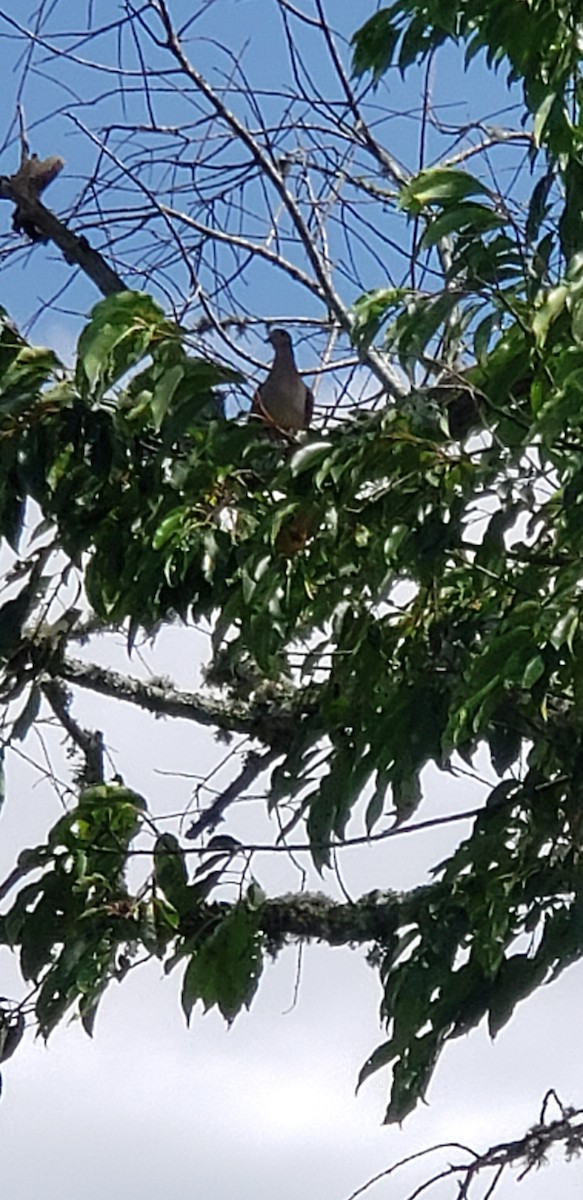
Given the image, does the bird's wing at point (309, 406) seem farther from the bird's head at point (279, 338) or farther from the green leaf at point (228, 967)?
the green leaf at point (228, 967)

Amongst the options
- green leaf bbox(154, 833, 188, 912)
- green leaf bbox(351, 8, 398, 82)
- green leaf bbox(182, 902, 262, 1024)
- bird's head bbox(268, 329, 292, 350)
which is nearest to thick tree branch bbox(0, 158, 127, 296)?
bird's head bbox(268, 329, 292, 350)

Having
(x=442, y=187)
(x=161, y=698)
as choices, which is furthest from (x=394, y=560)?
(x=161, y=698)

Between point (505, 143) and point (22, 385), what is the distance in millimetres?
1067

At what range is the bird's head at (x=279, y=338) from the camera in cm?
291

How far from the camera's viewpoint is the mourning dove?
101 inches

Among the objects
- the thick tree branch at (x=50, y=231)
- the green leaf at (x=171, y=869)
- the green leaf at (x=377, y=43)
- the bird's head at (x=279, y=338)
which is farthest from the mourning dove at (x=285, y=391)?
the green leaf at (x=171, y=869)

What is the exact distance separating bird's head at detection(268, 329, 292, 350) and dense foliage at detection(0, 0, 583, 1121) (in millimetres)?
481

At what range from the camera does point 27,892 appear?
8.05 feet

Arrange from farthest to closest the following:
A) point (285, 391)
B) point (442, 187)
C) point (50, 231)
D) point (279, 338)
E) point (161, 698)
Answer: point (161, 698)
point (279, 338)
point (50, 231)
point (285, 391)
point (442, 187)

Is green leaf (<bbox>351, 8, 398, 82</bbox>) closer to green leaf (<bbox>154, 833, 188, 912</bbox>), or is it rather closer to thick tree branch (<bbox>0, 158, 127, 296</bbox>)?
thick tree branch (<bbox>0, 158, 127, 296</bbox>)

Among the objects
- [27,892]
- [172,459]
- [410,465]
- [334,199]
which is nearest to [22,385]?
[172,459]

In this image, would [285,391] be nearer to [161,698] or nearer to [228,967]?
[228,967]

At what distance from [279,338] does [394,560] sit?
965 mm

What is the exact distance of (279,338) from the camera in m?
2.97
